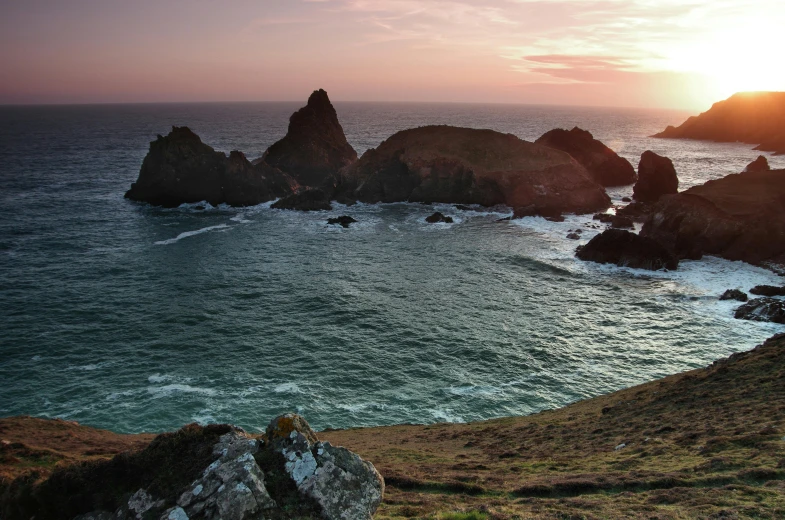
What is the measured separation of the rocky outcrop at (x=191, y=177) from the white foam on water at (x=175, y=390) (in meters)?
66.7

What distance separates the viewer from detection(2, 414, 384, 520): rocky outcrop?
11805mm

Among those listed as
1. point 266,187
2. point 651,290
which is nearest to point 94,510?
point 651,290

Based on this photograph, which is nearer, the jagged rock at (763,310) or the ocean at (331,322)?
the ocean at (331,322)

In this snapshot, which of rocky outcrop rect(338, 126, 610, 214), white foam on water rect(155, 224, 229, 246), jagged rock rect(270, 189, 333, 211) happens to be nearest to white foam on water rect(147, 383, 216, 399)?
white foam on water rect(155, 224, 229, 246)

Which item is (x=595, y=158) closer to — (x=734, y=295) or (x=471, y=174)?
(x=471, y=174)

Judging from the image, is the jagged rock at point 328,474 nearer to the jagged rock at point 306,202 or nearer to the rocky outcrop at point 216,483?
the rocky outcrop at point 216,483

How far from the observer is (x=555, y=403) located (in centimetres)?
3638

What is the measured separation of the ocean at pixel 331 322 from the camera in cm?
3681

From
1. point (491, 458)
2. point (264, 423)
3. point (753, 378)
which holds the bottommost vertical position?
point (264, 423)

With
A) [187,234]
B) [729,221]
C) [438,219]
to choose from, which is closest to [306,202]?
[187,234]

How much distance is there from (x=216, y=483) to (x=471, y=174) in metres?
93.3

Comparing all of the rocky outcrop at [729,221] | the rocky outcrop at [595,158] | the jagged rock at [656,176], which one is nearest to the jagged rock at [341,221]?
the rocky outcrop at [729,221]

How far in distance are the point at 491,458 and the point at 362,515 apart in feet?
47.0

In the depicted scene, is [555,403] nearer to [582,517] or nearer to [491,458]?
[491,458]
